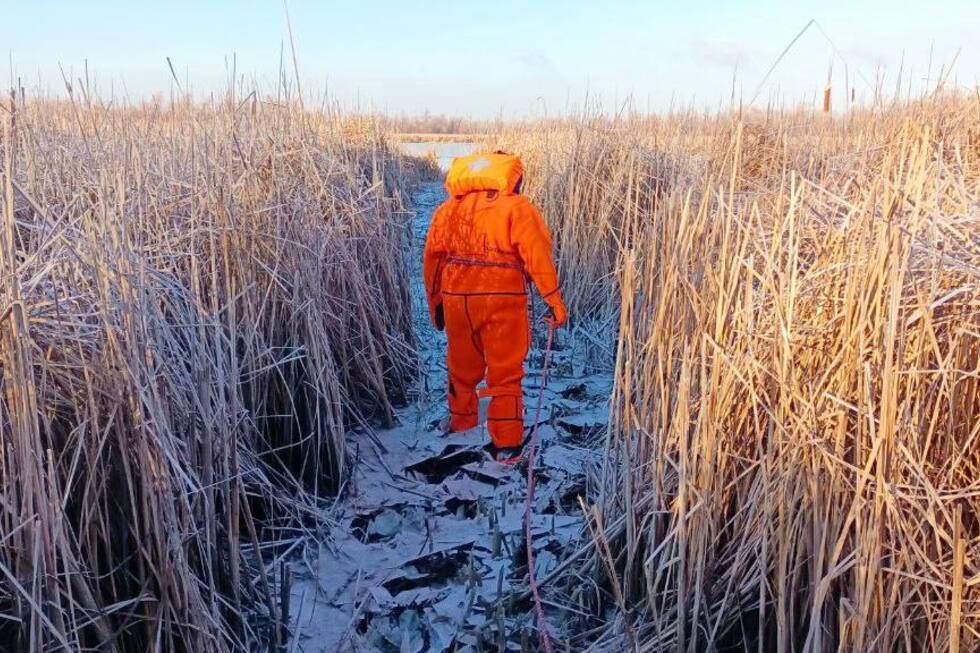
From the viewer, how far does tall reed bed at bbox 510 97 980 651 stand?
51.3 inches

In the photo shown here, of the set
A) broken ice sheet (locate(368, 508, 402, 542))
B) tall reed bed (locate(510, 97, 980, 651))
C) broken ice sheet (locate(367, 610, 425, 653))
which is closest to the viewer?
tall reed bed (locate(510, 97, 980, 651))

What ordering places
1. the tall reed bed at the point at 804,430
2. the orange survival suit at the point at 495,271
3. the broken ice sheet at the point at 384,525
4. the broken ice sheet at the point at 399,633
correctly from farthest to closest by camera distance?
the orange survival suit at the point at 495,271
the broken ice sheet at the point at 384,525
the broken ice sheet at the point at 399,633
the tall reed bed at the point at 804,430

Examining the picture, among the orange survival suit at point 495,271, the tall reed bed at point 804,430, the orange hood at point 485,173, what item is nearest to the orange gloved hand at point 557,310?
the orange survival suit at point 495,271

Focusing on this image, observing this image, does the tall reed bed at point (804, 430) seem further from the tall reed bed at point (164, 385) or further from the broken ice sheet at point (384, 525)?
the tall reed bed at point (164, 385)

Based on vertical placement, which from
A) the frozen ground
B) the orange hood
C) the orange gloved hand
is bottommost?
the frozen ground

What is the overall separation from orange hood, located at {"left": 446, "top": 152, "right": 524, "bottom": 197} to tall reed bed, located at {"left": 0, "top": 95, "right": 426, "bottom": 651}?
0.54 meters

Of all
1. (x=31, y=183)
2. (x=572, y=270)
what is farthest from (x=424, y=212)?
(x=31, y=183)

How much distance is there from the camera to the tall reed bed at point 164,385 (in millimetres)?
1331

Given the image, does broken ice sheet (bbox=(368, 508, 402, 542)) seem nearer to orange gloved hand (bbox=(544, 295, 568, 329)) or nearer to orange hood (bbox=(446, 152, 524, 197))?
orange gloved hand (bbox=(544, 295, 568, 329))

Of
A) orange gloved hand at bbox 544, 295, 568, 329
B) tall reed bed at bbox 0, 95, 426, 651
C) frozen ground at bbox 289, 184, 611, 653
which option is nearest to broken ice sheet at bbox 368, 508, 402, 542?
frozen ground at bbox 289, 184, 611, 653

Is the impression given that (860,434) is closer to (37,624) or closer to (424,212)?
(37,624)

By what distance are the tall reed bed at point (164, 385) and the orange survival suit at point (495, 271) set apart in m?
0.42

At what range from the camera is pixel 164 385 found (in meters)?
1.69

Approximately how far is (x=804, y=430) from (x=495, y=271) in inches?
71.6
